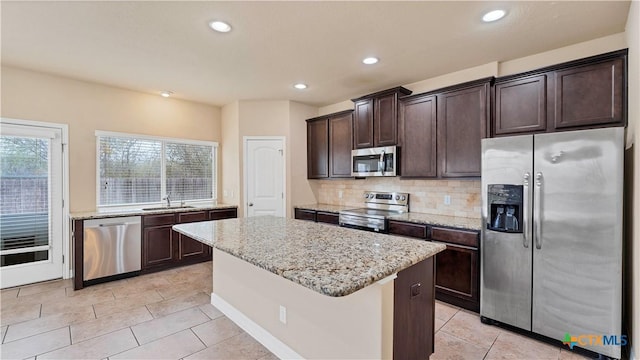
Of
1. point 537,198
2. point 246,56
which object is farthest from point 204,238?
point 537,198

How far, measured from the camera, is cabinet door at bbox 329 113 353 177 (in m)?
4.49

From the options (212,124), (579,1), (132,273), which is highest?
(579,1)

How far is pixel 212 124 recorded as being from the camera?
5.25 m

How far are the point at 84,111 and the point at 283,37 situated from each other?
322 centimetres

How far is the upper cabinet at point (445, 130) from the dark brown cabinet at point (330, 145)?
3.28 ft

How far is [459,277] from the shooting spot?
2953 millimetres

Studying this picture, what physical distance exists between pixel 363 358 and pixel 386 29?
2.52 metres

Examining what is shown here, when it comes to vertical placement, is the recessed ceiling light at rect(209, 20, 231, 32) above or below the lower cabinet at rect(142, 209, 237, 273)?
above

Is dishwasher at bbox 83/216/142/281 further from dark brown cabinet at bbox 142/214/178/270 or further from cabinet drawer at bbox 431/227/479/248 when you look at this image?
cabinet drawer at bbox 431/227/479/248

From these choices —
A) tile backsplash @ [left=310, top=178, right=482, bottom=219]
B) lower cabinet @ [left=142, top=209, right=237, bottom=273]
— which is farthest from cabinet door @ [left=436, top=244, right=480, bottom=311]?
lower cabinet @ [left=142, top=209, right=237, bottom=273]

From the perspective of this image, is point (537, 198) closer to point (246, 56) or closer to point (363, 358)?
point (363, 358)

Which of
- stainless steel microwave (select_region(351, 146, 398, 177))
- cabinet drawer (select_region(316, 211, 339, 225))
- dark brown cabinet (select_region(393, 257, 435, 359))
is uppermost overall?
stainless steel microwave (select_region(351, 146, 398, 177))

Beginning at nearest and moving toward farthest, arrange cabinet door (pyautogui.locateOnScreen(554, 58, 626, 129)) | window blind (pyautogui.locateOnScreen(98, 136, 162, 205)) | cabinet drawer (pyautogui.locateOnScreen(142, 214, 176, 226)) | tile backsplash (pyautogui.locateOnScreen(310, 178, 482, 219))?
1. cabinet door (pyautogui.locateOnScreen(554, 58, 626, 129))
2. tile backsplash (pyautogui.locateOnScreen(310, 178, 482, 219))
3. cabinet drawer (pyautogui.locateOnScreen(142, 214, 176, 226))
4. window blind (pyautogui.locateOnScreen(98, 136, 162, 205))

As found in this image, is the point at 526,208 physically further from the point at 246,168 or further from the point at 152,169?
the point at 152,169
